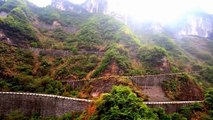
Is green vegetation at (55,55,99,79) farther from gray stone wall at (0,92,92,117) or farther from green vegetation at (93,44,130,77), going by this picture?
gray stone wall at (0,92,92,117)

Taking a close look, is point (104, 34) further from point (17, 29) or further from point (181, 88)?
point (181, 88)

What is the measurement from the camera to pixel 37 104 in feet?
124

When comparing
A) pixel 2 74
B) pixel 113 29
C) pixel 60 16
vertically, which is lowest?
pixel 2 74

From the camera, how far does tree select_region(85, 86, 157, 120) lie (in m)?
28.6

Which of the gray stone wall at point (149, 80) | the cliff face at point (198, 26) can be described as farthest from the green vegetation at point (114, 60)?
the cliff face at point (198, 26)

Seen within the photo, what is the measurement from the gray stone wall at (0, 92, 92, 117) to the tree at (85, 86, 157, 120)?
21.6ft

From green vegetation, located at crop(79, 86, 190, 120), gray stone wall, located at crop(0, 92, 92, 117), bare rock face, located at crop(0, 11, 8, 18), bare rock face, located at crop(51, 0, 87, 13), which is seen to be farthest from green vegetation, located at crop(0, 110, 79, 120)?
bare rock face, located at crop(51, 0, 87, 13)

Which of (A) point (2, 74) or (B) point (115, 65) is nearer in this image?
(A) point (2, 74)

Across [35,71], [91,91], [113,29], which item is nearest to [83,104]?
[91,91]

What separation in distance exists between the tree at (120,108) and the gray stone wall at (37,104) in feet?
21.6

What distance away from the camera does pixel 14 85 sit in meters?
44.1

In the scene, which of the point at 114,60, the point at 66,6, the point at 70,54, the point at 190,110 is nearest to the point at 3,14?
the point at 70,54

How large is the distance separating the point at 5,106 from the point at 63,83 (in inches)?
414

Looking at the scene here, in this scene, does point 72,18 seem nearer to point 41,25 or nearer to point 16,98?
point 41,25
